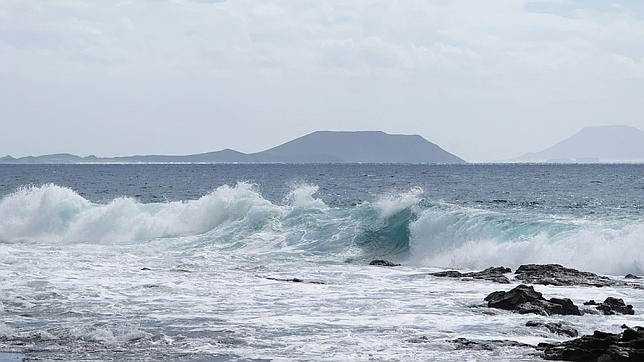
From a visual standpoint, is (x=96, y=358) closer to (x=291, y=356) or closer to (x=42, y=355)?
(x=42, y=355)

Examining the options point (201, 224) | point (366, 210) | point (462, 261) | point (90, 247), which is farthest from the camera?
point (201, 224)

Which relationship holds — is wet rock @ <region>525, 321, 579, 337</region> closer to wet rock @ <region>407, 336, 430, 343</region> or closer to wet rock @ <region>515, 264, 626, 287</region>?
wet rock @ <region>407, 336, 430, 343</region>

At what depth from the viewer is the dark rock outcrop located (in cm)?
1525

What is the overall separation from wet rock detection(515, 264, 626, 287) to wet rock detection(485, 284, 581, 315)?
3544 millimetres

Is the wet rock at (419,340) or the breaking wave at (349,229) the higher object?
the breaking wave at (349,229)

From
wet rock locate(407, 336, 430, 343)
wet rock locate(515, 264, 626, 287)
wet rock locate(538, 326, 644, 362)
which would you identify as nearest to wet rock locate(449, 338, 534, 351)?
wet rock locate(407, 336, 430, 343)

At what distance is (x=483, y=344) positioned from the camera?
40.4 ft

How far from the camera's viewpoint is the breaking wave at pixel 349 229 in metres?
25.4

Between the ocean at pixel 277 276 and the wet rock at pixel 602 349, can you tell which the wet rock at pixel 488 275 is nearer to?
the ocean at pixel 277 276

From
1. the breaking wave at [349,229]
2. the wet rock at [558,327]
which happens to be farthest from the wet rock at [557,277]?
the wet rock at [558,327]

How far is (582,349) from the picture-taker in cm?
1125

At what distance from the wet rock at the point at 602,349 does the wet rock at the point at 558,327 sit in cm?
141

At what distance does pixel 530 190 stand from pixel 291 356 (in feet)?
195

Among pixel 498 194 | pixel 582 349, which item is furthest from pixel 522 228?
pixel 498 194
